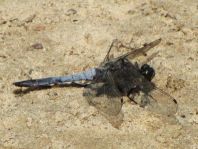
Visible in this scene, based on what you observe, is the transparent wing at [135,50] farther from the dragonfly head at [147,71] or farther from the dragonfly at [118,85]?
the dragonfly head at [147,71]

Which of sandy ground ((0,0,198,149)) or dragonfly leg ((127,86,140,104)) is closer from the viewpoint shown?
sandy ground ((0,0,198,149))

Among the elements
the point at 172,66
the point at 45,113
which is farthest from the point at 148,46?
the point at 45,113

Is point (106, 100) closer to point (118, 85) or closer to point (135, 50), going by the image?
point (118, 85)

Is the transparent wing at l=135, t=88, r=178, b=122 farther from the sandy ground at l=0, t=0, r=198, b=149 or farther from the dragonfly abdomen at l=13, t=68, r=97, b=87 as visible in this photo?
the dragonfly abdomen at l=13, t=68, r=97, b=87

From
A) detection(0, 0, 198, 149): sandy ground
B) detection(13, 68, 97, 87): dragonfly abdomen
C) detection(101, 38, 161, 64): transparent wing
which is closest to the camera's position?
detection(0, 0, 198, 149): sandy ground

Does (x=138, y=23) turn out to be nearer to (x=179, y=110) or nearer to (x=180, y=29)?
(x=180, y=29)

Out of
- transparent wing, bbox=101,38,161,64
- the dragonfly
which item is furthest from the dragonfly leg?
transparent wing, bbox=101,38,161,64

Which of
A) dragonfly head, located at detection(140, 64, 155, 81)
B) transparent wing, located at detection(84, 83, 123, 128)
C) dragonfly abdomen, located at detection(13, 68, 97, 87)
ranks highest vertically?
dragonfly head, located at detection(140, 64, 155, 81)

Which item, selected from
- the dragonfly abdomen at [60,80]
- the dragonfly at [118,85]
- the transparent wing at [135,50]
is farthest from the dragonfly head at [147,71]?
the dragonfly abdomen at [60,80]
